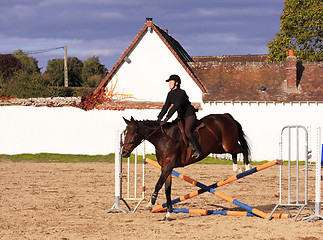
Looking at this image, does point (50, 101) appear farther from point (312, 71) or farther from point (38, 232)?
point (38, 232)

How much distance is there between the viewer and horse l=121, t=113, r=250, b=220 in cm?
1151

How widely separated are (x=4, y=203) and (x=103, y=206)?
2.84m

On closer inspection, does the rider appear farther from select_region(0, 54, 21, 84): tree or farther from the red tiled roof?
select_region(0, 54, 21, 84): tree

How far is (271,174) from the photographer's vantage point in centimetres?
2325

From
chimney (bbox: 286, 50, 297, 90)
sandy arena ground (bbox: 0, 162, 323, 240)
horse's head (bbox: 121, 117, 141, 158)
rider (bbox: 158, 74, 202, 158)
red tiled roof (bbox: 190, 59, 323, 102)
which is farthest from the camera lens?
chimney (bbox: 286, 50, 297, 90)

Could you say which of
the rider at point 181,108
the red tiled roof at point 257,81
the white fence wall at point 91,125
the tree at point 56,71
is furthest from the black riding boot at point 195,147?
the tree at point 56,71

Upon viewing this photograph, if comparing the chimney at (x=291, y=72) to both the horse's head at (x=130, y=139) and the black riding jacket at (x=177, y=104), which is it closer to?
the black riding jacket at (x=177, y=104)

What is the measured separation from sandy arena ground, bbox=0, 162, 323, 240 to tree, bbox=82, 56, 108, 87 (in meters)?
64.9

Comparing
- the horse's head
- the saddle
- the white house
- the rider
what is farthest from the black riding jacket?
the white house

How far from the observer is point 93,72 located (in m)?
95.5

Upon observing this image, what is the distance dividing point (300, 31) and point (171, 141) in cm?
3647

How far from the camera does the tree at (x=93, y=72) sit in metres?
85.8

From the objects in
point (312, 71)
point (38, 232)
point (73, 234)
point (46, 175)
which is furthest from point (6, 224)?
point (312, 71)

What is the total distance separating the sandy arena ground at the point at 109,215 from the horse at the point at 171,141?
1099mm
